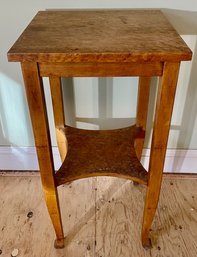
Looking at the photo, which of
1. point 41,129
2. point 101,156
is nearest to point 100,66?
point 41,129

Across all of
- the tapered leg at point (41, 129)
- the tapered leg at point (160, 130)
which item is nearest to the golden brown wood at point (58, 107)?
the tapered leg at point (41, 129)

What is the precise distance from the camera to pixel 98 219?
43.7 inches

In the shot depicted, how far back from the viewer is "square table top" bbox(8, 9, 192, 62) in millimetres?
593

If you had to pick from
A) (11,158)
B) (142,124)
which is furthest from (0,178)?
(142,124)

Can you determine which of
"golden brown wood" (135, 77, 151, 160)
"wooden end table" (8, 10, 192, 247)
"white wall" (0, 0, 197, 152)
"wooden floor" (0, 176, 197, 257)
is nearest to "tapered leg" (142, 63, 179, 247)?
"wooden end table" (8, 10, 192, 247)

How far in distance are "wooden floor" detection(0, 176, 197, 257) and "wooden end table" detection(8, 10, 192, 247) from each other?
71 mm

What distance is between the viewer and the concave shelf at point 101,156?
87 cm

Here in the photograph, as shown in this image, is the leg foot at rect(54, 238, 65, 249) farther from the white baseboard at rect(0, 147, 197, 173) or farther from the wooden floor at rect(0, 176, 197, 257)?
the white baseboard at rect(0, 147, 197, 173)

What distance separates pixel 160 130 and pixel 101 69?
0.23 metres

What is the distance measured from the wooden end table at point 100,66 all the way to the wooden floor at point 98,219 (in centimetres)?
7

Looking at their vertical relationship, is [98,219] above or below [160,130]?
below

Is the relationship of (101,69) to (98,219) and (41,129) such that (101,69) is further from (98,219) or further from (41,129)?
(98,219)

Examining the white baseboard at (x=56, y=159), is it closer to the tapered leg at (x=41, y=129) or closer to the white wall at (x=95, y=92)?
the white wall at (x=95, y=92)

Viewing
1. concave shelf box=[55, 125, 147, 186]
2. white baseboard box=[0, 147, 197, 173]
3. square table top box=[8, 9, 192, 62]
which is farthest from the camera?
white baseboard box=[0, 147, 197, 173]
